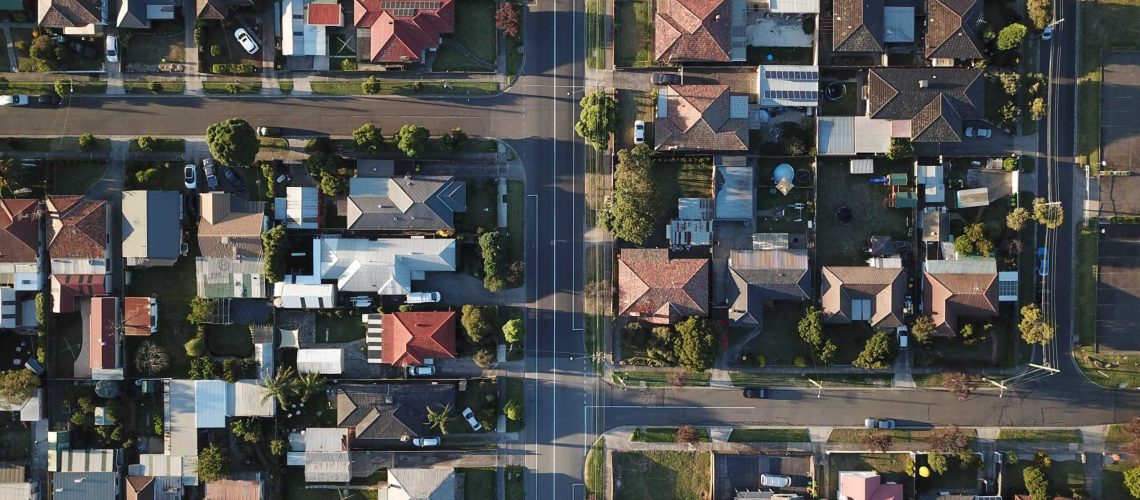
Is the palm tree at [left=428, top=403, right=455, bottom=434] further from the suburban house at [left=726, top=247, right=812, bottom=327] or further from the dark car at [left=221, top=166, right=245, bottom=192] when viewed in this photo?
the suburban house at [left=726, top=247, right=812, bottom=327]

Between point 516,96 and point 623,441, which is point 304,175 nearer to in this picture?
point 516,96

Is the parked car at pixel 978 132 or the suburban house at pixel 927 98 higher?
the suburban house at pixel 927 98

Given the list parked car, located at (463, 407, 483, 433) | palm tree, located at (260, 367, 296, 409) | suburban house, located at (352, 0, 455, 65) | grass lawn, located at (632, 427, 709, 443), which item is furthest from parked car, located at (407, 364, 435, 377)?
suburban house, located at (352, 0, 455, 65)

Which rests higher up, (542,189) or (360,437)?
(542,189)

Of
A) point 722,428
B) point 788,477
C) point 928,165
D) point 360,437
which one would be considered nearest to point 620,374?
point 722,428

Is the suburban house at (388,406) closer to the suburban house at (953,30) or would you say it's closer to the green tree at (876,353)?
the green tree at (876,353)

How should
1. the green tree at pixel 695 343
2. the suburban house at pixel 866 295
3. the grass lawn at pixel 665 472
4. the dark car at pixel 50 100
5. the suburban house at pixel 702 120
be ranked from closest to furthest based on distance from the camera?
the green tree at pixel 695 343, the suburban house at pixel 702 120, the suburban house at pixel 866 295, the dark car at pixel 50 100, the grass lawn at pixel 665 472

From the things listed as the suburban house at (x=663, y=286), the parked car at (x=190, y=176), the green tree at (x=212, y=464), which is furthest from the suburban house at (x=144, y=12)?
the suburban house at (x=663, y=286)
